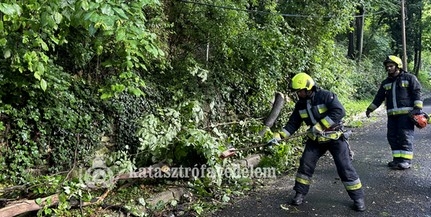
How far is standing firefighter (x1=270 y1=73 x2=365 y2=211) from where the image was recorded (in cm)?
436

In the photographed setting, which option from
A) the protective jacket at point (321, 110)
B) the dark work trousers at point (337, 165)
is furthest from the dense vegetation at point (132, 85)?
the protective jacket at point (321, 110)

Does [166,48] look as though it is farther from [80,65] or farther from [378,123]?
[378,123]

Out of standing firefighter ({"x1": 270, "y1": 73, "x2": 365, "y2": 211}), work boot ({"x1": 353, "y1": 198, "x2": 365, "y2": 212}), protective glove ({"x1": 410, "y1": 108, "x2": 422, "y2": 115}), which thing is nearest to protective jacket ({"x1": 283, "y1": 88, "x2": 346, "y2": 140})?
standing firefighter ({"x1": 270, "y1": 73, "x2": 365, "y2": 211})

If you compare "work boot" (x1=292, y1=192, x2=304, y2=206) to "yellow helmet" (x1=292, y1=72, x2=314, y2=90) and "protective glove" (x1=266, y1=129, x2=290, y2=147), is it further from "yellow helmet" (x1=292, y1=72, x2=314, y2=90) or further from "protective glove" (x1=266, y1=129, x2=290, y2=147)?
"yellow helmet" (x1=292, y1=72, x2=314, y2=90)

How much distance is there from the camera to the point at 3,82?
157 inches

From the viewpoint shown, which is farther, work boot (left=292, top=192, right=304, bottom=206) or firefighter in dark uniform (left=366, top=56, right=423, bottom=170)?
firefighter in dark uniform (left=366, top=56, right=423, bottom=170)

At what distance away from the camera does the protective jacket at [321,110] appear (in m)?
4.34

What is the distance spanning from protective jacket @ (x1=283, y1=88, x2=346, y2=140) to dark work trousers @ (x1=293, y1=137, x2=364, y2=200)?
0.21 metres

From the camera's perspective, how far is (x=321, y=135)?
4.42 m

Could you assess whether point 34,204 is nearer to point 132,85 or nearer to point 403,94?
point 132,85

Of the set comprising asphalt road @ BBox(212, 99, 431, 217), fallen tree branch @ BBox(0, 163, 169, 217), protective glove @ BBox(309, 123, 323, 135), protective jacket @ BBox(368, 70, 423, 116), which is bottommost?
asphalt road @ BBox(212, 99, 431, 217)

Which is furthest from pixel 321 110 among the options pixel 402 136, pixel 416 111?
→ pixel 402 136

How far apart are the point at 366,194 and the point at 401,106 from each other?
5.98 feet

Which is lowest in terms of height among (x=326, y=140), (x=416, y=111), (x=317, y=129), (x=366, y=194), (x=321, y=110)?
(x=366, y=194)
